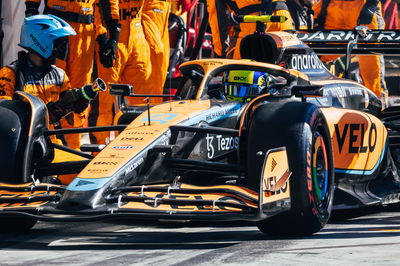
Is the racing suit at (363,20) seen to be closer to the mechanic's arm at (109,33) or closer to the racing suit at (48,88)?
the mechanic's arm at (109,33)

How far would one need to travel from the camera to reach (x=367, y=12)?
1548 cm

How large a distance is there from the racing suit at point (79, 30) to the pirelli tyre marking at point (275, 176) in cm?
398

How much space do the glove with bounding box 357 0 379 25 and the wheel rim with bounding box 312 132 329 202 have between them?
8.09 metres

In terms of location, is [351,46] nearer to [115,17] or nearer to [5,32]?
[115,17]

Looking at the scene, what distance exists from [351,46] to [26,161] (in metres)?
3.58

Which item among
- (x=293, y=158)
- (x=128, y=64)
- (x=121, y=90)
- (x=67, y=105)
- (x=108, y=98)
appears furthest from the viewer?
(x=128, y=64)

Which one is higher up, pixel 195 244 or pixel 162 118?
pixel 162 118

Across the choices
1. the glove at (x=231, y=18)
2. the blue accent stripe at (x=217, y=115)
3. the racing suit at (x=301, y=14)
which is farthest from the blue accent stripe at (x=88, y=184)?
the racing suit at (x=301, y=14)

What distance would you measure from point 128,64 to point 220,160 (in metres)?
3.97

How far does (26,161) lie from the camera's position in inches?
302

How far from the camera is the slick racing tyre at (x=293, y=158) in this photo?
7.08 metres

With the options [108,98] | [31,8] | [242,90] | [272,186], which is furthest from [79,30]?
Answer: [272,186]

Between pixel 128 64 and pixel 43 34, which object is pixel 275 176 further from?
pixel 128 64

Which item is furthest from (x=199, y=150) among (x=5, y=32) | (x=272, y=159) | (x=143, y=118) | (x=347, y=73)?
(x=5, y=32)
